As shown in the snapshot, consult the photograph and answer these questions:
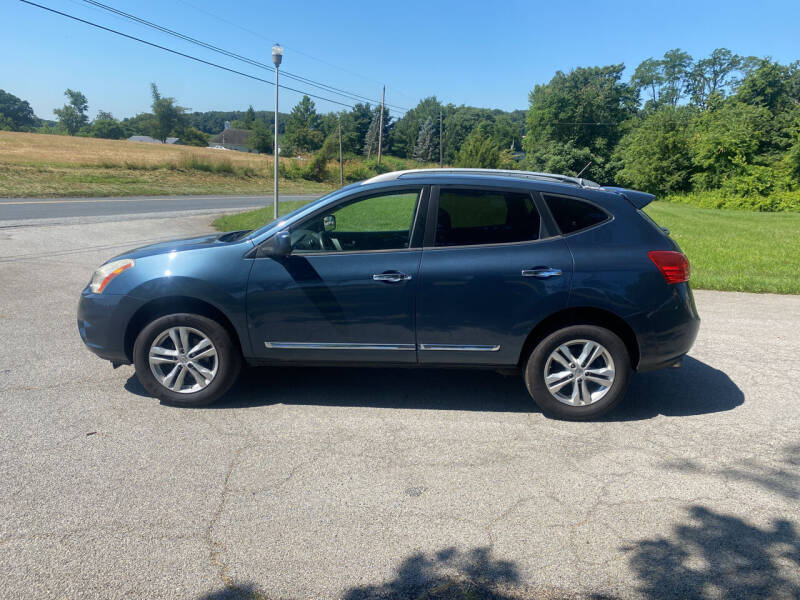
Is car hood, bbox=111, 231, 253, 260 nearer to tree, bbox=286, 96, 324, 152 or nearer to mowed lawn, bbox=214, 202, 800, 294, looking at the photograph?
mowed lawn, bbox=214, 202, 800, 294

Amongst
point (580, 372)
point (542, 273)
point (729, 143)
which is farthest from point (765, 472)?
point (729, 143)

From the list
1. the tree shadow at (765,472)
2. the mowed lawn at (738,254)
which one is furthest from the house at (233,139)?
the tree shadow at (765,472)

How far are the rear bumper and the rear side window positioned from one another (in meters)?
0.76

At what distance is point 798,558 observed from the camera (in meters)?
2.92

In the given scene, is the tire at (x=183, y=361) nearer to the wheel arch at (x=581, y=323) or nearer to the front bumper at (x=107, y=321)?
the front bumper at (x=107, y=321)

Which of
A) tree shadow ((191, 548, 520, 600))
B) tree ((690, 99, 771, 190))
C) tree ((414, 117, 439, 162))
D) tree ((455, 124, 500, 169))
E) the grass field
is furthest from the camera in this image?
tree ((414, 117, 439, 162))

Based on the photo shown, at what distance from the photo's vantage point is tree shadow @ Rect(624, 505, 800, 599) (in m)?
2.70

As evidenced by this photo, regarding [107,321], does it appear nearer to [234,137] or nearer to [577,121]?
[577,121]

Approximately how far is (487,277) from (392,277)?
2.24ft

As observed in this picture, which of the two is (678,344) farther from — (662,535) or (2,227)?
(2,227)

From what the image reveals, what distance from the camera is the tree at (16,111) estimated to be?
120 meters

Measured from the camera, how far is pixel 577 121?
79875 mm

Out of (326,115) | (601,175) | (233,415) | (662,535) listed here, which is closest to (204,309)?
(233,415)

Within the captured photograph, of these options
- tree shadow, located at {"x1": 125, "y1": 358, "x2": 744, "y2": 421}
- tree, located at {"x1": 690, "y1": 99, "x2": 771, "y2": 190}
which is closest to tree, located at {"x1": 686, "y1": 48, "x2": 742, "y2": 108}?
tree, located at {"x1": 690, "y1": 99, "x2": 771, "y2": 190}
